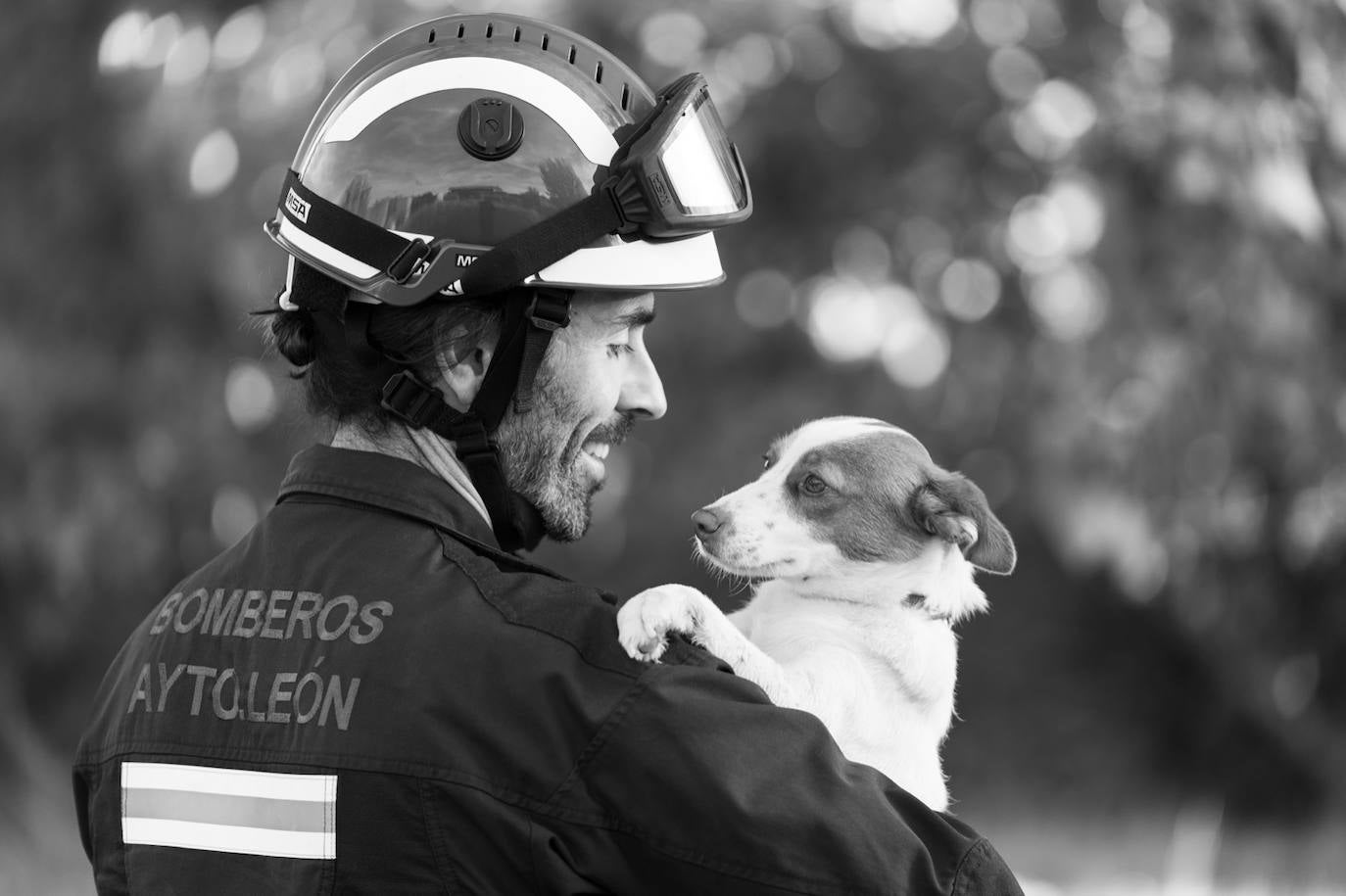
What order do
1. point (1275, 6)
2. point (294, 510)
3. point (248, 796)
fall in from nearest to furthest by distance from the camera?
point (248, 796) < point (294, 510) < point (1275, 6)

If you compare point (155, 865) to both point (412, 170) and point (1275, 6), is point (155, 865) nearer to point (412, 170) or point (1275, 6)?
point (412, 170)

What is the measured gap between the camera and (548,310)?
2.57 m

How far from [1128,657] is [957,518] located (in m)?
7.90

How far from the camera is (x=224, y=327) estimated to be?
313 inches

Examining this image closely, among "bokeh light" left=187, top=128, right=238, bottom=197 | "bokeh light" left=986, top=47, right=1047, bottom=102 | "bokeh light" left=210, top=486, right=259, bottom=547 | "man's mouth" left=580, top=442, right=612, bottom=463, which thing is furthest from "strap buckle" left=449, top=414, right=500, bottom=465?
"bokeh light" left=986, top=47, right=1047, bottom=102

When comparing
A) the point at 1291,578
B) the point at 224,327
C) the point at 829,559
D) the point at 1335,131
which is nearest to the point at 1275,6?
the point at 1335,131

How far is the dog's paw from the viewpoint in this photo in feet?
7.20

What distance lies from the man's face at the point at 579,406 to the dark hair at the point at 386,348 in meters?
0.15

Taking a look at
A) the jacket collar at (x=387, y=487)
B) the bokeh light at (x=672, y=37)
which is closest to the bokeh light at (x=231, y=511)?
the bokeh light at (x=672, y=37)

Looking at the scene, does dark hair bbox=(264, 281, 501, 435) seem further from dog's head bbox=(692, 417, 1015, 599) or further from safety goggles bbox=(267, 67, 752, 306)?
dog's head bbox=(692, 417, 1015, 599)

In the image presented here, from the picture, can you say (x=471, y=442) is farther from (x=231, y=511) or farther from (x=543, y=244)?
(x=231, y=511)

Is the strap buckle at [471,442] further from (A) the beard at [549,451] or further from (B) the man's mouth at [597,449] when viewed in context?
(B) the man's mouth at [597,449]

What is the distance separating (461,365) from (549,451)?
22cm

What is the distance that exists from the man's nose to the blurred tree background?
450 centimetres
